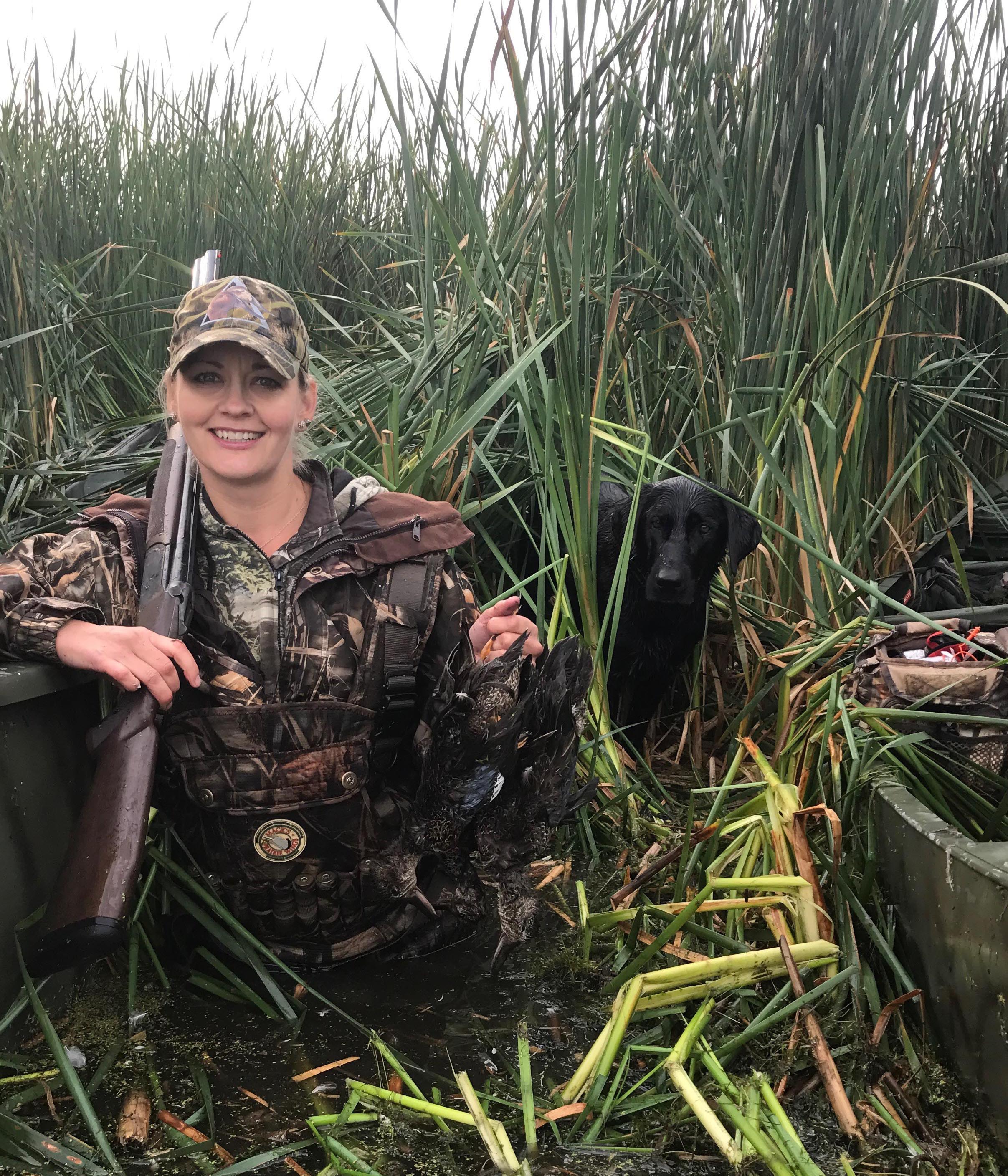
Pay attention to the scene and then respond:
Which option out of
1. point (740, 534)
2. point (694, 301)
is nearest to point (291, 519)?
point (740, 534)

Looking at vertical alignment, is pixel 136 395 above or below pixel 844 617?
above

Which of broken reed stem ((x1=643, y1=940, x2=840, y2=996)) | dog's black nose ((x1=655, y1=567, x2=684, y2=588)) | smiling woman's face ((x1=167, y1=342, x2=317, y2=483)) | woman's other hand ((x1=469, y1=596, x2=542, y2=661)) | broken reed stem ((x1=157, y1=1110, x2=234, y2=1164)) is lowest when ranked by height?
broken reed stem ((x1=157, y1=1110, x2=234, y2=1164))

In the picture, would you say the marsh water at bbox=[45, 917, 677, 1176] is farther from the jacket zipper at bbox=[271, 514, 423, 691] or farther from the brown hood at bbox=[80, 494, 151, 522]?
the brown hood at bbox=[80, 494, 151, 522]

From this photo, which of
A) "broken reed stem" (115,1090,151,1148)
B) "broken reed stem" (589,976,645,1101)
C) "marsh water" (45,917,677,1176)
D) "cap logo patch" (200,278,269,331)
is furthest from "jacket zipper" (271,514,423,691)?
"broken reed stem" (589,976,645,1101)

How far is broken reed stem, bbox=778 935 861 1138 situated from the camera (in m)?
1.72

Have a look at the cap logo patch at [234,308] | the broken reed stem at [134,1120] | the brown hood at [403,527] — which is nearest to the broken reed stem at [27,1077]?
the broken reed stem at [134,1120]

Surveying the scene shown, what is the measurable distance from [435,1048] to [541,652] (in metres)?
0.84

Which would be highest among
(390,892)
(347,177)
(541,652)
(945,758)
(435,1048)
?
(347,177)

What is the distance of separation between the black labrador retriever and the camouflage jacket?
1.25 m

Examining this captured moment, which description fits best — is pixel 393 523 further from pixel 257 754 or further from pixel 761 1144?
pixel 761 1144

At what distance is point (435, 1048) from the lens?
2.02 meters

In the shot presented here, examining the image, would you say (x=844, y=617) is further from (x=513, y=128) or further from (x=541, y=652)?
(x=513, y=128)

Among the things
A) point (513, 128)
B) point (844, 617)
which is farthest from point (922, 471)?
point (513, 128)

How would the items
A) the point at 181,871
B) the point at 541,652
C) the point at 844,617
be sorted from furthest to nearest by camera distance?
the point at 844,617 → the point at 541,652 → the point at 181,871
